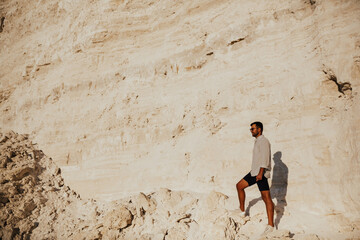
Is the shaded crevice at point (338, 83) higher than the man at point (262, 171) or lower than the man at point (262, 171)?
higher

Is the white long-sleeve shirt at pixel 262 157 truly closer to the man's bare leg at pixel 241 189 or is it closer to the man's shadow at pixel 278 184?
the man's bare leg at pixel 241 189

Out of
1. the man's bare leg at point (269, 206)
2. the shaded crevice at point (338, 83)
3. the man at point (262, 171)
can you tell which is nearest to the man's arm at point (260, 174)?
the man at point (262, 171)

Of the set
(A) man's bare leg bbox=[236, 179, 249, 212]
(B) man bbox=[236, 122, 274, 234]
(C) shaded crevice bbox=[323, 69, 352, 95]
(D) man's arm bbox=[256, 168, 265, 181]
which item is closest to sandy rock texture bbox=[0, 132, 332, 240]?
(A) man's bare leg bbox=[236, 179, 249, 212]

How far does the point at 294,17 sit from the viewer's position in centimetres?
652

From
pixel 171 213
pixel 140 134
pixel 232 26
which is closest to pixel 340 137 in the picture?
pixel 171 213

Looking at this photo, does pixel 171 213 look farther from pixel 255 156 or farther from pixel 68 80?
pixel 68 80

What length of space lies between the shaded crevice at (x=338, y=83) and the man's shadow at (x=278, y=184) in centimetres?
179

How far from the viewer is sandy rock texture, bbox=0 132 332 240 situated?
466cm

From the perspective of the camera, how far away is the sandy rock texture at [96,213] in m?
4.66

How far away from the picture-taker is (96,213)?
6.40m

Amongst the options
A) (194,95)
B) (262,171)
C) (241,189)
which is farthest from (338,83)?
(194,95)

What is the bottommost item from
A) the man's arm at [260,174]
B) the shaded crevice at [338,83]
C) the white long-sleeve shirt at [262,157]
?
the man's arm at [260,174]

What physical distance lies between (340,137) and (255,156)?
5.93 feet

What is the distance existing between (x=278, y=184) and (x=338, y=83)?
239cm
